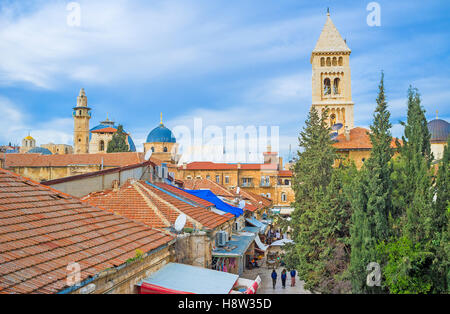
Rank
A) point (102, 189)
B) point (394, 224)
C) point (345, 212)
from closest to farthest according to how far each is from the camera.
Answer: point (394, 224)
point (345, 212)
point (102, 189)

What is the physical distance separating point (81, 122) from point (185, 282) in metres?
78.3

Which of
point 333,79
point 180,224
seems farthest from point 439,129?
point 180,224

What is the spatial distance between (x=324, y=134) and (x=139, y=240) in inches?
450

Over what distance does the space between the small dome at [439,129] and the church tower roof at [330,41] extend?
18.6 metres

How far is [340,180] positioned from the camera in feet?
47.4

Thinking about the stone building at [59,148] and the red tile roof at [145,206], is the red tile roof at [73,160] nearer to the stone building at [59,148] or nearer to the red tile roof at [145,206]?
the red tile roof at [145,206]

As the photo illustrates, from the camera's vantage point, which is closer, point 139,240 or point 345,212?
point 139,240

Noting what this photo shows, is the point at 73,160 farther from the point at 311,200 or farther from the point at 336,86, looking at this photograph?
the point at 336,86

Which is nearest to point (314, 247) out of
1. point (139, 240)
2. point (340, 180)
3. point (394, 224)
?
point (340, 180)

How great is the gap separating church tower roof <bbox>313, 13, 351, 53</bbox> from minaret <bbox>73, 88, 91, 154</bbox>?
50.8 m

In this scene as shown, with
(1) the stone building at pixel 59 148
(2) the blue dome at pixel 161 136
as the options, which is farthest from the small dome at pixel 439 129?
(1) the stone building at pixel 59 148

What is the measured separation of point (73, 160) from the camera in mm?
44281

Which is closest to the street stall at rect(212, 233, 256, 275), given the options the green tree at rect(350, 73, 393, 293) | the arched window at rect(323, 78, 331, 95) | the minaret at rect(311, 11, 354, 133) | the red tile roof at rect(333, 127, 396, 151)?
the green tree at rect(350, 73, 393, 293)
